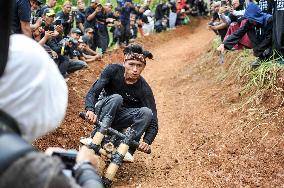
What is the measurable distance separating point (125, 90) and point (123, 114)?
313mm

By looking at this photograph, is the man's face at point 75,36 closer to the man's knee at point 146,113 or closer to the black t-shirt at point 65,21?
the black t-shirt at point 65,21

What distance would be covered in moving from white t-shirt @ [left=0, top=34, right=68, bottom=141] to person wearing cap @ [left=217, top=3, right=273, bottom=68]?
613cm

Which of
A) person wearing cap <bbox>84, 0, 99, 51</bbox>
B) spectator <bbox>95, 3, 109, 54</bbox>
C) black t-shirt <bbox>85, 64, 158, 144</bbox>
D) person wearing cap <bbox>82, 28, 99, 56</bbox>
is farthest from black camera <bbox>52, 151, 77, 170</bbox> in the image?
spectator <bbox>95, 3, 109, 54</bbox>

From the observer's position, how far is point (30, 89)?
1.64 metres

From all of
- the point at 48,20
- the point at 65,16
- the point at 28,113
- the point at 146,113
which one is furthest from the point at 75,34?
the point at 28,113

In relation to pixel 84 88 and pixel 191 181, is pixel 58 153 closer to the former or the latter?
pixel 191 181

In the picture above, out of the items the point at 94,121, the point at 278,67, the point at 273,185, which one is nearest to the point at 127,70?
the point at 94,121

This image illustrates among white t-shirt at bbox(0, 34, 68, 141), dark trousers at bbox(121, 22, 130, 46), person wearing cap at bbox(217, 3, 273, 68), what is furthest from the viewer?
dark trousers at bbox(121, 22, 130, 46)

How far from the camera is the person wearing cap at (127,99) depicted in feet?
17.7

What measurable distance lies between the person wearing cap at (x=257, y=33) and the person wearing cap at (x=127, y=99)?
92.1 inches

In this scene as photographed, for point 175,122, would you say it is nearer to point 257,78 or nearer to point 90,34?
point 257,78

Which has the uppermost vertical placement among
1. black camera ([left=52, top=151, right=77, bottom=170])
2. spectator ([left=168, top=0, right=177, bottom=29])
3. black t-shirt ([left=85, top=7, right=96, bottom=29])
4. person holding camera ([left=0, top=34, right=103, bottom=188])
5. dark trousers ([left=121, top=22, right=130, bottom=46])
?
person holding camera ([left=0, top=34, right=103, bottom=188])

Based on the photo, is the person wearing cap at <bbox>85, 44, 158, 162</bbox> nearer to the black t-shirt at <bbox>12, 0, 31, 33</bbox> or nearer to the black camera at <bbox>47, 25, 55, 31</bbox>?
the black t-shirt at <bbox>12, 0, 31, 33</bbox>

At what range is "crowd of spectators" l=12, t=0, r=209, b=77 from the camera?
8.52 metres
